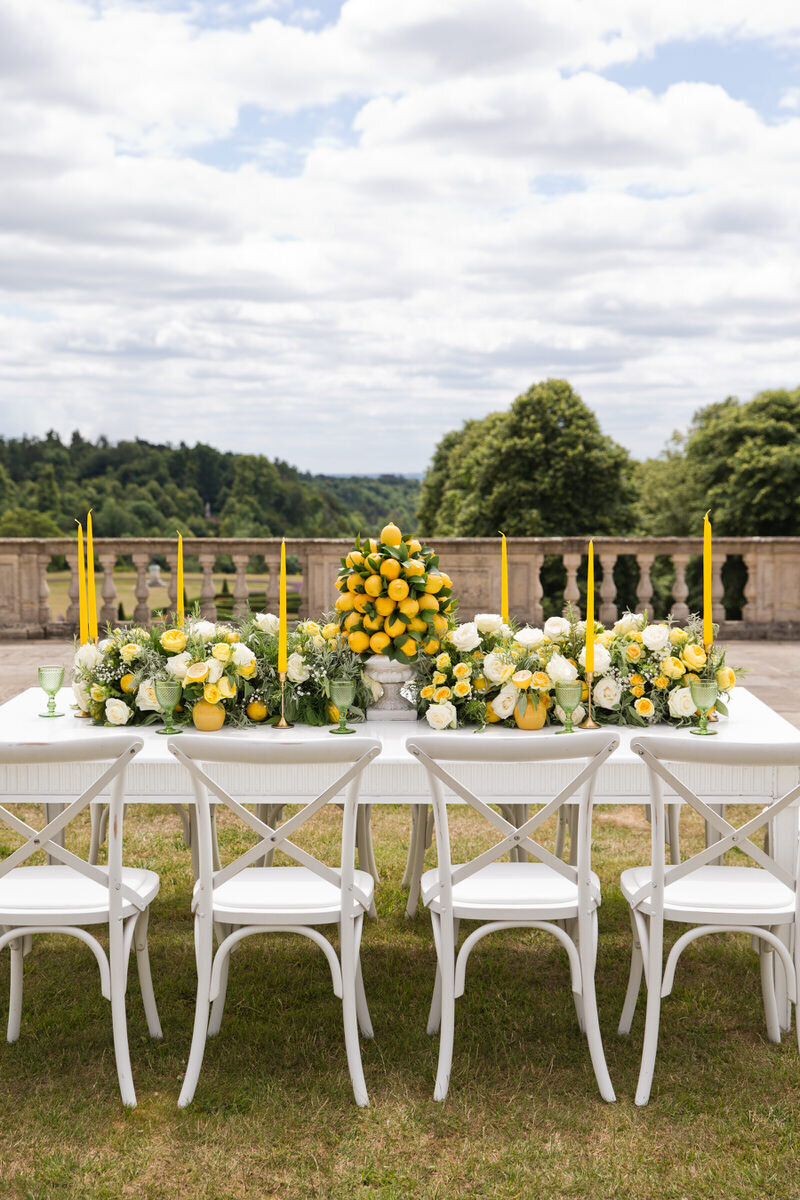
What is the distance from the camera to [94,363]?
58250 millimetres

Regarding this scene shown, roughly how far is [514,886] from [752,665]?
6.63m

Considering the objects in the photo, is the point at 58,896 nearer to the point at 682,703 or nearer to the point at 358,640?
the point at 358,640

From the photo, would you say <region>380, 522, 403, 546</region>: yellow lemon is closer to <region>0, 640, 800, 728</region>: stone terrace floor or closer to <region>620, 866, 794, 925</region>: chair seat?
<region>620, 866, 794, 925</region>: chair seat

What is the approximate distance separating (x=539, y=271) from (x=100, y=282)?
2186 centimetres

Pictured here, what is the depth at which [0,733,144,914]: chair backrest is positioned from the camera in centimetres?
287

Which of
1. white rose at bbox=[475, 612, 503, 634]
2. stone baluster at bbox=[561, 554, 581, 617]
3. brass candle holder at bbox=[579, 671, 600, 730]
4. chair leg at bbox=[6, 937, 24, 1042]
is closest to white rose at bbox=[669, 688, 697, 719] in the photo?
brass candle holder at bbox=[579, 671, 600, 730]

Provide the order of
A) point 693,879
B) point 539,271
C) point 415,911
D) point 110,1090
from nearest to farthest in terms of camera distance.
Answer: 1. point 110,1090
2. point 693,879
3. point 415,911
4. point 539,271

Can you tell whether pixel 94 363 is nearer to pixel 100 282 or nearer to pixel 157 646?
pixel 100 282

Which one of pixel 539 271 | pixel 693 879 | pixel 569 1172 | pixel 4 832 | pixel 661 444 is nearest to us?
pixel 569 1172

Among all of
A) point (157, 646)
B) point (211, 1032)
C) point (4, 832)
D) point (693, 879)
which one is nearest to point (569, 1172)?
point (693, 879)

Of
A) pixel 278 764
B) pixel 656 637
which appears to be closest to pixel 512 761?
pixel 278 764

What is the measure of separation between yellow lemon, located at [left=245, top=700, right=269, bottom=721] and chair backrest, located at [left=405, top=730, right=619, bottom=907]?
0.88m

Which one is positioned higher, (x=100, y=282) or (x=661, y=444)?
(x=100, y=282)

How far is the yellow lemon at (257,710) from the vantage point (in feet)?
12.9
